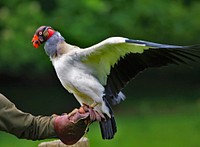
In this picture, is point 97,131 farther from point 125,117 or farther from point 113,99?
point 113,99

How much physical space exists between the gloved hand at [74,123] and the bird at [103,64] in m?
0.15

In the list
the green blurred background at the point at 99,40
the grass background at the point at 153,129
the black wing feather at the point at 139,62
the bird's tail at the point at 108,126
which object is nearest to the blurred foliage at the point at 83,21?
the green blurred background at the point at 99,40

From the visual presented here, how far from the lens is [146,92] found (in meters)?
11.4

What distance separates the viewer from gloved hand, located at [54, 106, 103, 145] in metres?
3.27

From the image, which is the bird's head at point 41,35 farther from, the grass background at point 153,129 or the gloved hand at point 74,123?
the grass background at point 153,129

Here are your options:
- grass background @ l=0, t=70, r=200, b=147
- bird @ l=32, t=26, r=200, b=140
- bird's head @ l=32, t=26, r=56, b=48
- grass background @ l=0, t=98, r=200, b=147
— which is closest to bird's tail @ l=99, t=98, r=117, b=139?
bird @ l=32, t=26, r=200, b=140

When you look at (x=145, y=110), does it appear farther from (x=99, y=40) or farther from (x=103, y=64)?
(x=103, y=64)

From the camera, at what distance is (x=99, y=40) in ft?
28.2

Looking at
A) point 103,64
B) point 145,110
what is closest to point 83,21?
point 145,110

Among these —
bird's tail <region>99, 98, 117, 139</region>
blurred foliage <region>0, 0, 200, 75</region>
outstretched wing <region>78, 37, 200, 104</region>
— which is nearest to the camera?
outstretched wing <region>78, 37, 200, 104</region>

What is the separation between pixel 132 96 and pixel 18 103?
184 centimetres

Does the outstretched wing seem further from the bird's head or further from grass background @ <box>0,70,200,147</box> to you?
grass background @ <box>0,70,200,147</box>

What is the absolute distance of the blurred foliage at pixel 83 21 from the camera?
8.21 meters

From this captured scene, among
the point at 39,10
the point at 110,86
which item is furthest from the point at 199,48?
the point at 39,10
